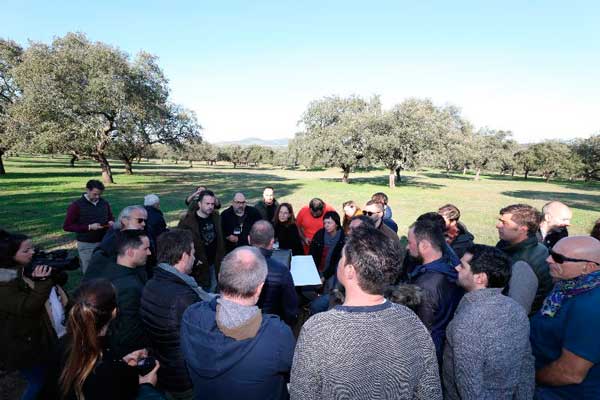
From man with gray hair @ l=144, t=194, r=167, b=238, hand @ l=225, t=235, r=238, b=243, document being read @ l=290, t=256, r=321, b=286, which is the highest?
man with gray hair @ l=144, t=194, r=167, b=238

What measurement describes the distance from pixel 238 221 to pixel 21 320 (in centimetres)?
413

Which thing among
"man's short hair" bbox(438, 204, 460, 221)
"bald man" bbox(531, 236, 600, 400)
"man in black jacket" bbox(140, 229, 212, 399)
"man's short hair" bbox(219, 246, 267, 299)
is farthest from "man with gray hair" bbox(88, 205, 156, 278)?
"man's short hair" bbox(438, 204, 460, 221)

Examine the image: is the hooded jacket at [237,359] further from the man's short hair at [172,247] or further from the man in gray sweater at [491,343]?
the man in gray sweater at [491,343]

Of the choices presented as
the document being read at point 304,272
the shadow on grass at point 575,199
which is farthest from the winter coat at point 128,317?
the shadow on grass at point 575,199

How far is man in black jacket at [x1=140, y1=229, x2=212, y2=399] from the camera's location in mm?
2594

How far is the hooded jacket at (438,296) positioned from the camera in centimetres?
259

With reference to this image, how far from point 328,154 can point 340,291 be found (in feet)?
110

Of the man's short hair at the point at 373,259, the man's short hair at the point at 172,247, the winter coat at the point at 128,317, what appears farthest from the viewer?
the man's short hair at the point at 172,247

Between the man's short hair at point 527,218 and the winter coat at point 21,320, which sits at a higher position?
the man's short hair at point 527,218

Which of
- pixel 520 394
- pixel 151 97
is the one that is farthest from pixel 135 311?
pixel 151 97

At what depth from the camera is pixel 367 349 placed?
1.58 meters

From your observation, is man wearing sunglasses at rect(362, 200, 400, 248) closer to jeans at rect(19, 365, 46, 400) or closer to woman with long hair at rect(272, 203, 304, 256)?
woman with long hair at rect(272, 203, 304, 256)

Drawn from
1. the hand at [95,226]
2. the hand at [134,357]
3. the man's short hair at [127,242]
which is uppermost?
the man's short hair at [127,242]

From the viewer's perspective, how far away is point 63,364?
194 cm
